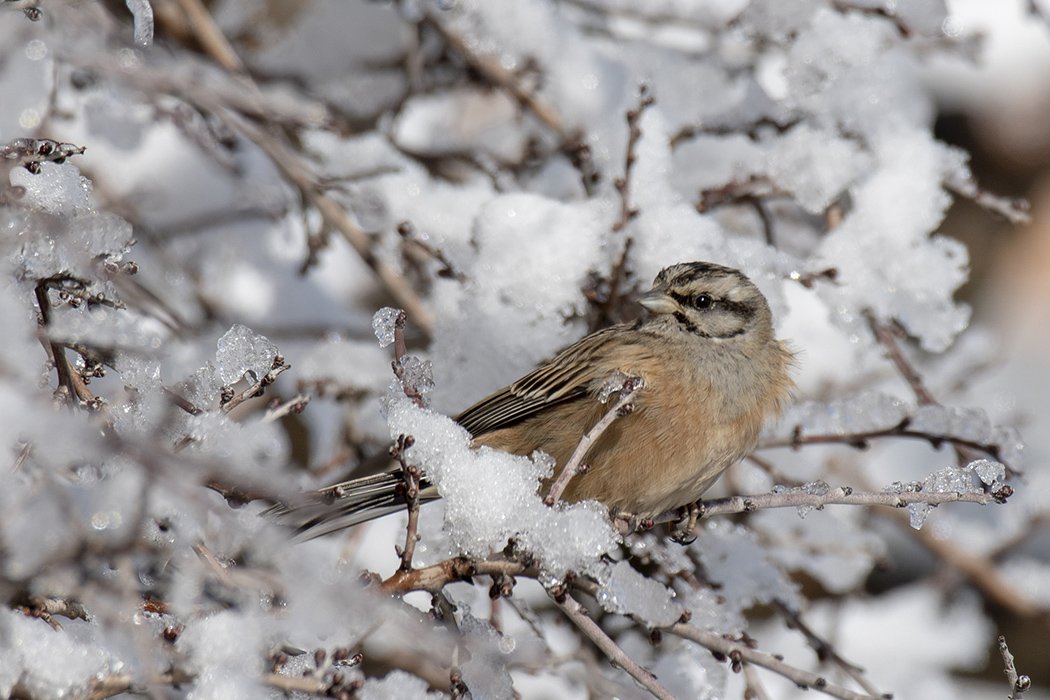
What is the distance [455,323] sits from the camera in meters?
4.08

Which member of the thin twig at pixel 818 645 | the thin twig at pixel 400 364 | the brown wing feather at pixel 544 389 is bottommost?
the thin twig at pixel 818 645

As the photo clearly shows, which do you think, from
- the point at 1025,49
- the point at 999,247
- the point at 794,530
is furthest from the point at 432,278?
the point at 1025,49

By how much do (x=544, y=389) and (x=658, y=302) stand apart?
59 centimetres

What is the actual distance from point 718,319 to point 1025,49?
6264 millimetres

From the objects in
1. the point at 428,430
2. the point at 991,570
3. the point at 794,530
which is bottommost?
the point at 991,570

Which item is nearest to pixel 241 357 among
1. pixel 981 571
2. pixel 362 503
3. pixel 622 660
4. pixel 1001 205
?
pixel 362 503

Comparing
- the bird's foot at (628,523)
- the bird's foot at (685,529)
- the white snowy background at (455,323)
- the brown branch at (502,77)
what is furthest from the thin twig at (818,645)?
the brown branch at (502,77)

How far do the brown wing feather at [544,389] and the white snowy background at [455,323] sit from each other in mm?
142

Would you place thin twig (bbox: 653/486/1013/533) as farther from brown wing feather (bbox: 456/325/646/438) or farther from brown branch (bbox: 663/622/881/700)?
brown wing feather (bbox: 456/325/646/438)

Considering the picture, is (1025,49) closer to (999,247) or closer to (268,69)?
(999,247)

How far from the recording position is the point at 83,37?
111 inches

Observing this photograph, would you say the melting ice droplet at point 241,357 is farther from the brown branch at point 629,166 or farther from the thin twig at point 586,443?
the brown branch at point 629,166

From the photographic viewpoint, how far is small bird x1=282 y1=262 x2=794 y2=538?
354 centimetres

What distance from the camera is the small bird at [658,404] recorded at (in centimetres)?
354
